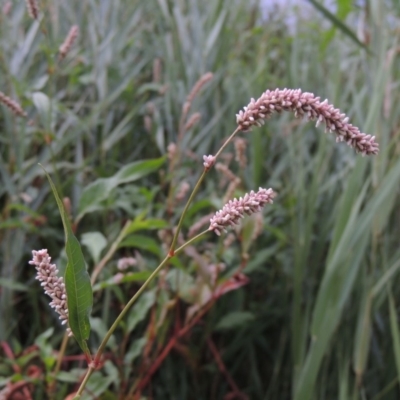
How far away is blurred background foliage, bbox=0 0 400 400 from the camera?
938mm

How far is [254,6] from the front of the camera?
1.91m

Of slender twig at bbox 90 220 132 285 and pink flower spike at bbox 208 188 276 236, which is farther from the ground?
pink flower spike at bbox 208 188 276 236

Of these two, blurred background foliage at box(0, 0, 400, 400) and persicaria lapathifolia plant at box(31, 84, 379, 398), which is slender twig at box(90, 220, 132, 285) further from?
persicaria lapathifolia plant at box(31, 84, 379, 398)

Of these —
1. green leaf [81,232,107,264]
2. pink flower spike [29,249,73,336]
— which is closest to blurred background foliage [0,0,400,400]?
green leaf [81,232,107,264]

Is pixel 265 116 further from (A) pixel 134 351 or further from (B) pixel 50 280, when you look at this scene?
(A) pixel 134 351

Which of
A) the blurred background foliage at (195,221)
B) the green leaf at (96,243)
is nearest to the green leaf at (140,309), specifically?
the blurred background foliage at (195,221)

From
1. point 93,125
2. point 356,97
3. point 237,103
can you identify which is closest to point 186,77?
point 237,103

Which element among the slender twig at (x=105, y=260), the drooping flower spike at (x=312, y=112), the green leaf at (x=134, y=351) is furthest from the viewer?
the green leaf at (x=134, y=351)

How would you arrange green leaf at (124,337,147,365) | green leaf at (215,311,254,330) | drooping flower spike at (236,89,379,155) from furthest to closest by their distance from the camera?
green leaf at (215,311,254,330), green leaf at (124,337,147,365), drooping flower spike at (236,89,379,155)

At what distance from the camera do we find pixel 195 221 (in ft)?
3.70

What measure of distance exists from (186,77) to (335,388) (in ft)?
2.37

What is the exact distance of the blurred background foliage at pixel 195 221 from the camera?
94cm

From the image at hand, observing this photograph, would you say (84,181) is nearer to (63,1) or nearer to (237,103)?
(237,103)

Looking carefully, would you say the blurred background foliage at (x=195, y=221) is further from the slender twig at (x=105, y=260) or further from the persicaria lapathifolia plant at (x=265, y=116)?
the persicaria lapathifolia plant at (x=265, y=116)
